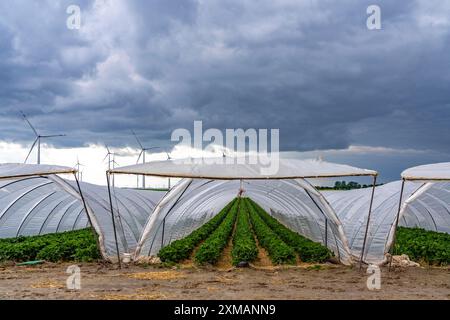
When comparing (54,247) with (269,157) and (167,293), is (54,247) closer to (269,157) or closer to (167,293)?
(167,293)

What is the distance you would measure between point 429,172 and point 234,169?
546 centimetres

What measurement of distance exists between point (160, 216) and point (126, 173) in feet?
14.5

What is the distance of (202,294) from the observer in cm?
1186

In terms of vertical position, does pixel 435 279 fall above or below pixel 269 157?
below

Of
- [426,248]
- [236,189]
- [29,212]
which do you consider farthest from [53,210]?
[426,248]

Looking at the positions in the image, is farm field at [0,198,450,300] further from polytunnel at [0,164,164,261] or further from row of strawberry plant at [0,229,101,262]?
polytunnel at [0,164,164,261]

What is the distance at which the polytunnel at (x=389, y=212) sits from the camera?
1747cm

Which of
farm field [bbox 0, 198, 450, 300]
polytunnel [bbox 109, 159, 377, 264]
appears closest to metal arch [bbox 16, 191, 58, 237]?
farm field [bbox 0, 198, 450, 300]

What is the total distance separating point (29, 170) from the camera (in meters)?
14.1

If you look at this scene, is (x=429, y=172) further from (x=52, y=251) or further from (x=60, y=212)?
(x=60, y=212)

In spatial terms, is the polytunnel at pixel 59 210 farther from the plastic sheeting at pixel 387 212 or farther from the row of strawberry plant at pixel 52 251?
the plastic sheeting at pixel 387 212

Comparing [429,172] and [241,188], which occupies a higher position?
[429,172]

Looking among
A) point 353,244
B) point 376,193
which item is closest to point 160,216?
point 353,244

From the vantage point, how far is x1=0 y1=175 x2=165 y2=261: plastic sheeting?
56.4ft
